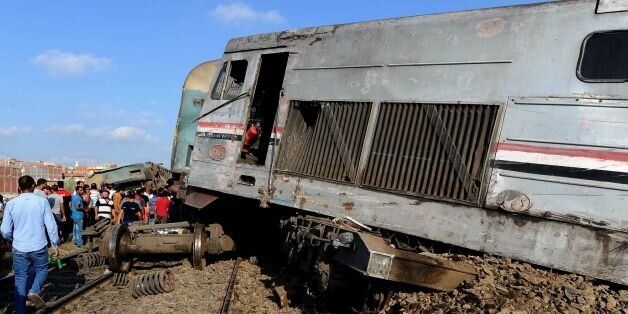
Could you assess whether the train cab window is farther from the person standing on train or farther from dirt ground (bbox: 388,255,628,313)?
dirt ground (bbox: 388,255,628,313)

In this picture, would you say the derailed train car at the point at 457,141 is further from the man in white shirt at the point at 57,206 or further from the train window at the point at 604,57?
the man in white shirt at the point at 57,206

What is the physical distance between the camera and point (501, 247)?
4895mm

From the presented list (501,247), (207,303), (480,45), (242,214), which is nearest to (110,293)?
(207,303)

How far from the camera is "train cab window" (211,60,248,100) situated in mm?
8641

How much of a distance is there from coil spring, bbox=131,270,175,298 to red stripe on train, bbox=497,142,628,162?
528 cm

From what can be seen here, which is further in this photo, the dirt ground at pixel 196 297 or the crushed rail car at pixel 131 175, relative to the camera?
the crushed rail car at pixel 131 175

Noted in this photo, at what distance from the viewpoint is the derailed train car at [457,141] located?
452cm

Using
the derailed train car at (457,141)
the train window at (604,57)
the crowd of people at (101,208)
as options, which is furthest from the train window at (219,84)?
the train window at (604,57)

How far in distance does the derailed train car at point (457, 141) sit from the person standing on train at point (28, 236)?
2714 mm

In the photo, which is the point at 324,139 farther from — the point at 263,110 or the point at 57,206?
the point at 57,206

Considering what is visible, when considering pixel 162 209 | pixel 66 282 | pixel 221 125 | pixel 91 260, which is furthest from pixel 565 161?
pixel 162 209

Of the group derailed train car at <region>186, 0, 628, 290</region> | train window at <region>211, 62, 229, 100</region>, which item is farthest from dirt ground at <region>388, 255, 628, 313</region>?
train window at <region>211, 62, 229, 100</region>

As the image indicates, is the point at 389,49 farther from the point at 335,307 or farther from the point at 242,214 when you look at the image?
the point at 242,214

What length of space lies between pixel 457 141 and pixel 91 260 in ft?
25.3
